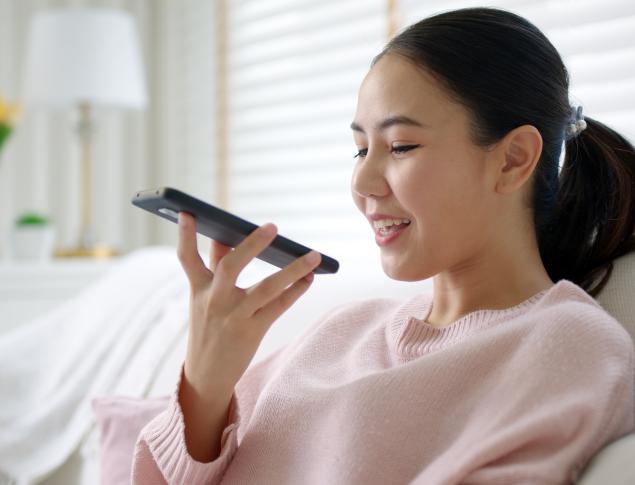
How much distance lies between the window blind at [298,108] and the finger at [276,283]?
5.94 ft

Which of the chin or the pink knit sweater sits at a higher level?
the chin

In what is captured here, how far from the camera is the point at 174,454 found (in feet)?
3.54

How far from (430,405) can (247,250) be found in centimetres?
25

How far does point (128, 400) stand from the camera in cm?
148

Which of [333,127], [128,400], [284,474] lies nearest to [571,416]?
[284,474]

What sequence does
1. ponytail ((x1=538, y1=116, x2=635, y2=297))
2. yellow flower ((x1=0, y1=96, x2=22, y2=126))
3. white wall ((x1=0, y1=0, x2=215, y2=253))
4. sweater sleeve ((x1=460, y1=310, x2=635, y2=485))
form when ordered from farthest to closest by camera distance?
1. white wall ((x1=0, y1=0, x2=215, y2=253))
2. yellow flower ((x1=0, y1=96, x2=22, y2=126))
3. ponytail ((x1=538, y1=116, x2=635, y2=297))
4. sweater sleeve ((x1=460, y1=310, x2=635, y2=485))

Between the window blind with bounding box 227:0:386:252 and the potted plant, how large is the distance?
0.75m

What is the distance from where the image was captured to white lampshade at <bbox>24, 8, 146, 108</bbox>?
10.2 feet

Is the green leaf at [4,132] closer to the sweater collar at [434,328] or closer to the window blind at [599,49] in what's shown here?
the window blind at [599,49]

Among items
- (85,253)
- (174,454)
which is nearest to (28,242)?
(85,253)

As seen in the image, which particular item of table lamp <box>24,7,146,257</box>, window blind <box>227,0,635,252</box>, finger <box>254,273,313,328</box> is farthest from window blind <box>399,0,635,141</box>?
table lamp <box>24,7,146,257</box>

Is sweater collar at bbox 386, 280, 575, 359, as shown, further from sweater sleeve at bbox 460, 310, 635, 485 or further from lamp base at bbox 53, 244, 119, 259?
lamp base at bbox 53, 244, 119, 259

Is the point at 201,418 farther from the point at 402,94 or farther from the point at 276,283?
the point at 402,94

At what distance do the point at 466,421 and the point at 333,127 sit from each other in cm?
219
